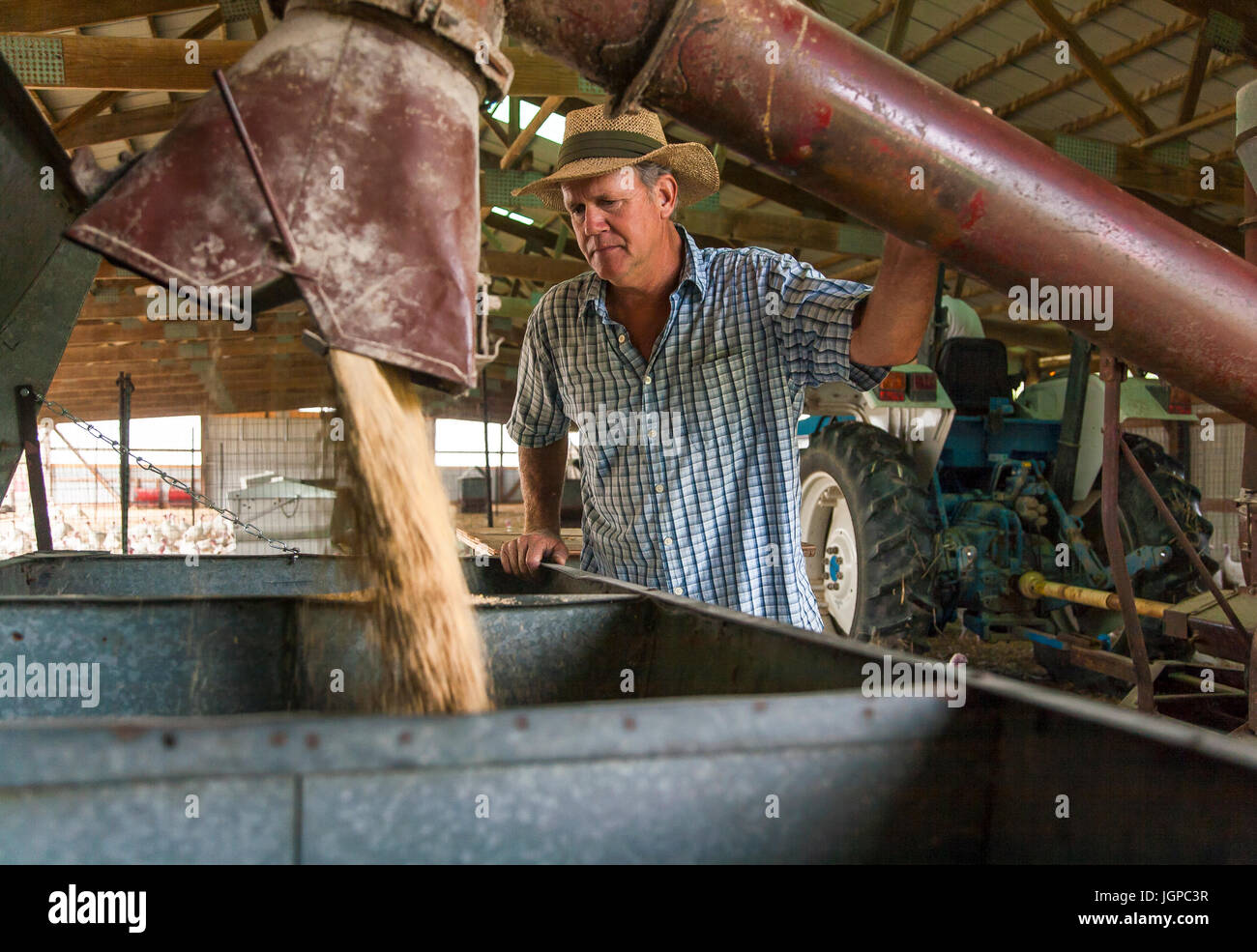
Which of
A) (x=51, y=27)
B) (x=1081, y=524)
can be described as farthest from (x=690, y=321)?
(x=51, y=27)

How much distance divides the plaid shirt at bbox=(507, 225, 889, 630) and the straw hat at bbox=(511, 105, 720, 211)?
0.20 m

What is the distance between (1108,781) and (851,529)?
380 cm

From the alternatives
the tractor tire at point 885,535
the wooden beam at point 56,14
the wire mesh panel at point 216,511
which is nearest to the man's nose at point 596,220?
the tractor tire at point 885,535

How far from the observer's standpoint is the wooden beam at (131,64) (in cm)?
489

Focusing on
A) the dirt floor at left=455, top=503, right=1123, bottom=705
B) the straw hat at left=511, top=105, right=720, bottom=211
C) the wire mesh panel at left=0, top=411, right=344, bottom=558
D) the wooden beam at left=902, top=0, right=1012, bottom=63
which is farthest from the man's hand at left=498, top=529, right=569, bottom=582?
the wooden beam at left=902, top=0, right=1012, bottom=63

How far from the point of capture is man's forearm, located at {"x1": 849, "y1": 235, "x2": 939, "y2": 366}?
5.28ft

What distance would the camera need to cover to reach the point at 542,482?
2613 millimetres

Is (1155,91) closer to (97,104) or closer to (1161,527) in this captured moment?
(1161,527)

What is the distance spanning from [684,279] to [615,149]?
333 millimetres

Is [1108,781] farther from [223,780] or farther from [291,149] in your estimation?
[291,149]

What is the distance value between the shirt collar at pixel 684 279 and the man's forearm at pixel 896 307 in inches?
17.6

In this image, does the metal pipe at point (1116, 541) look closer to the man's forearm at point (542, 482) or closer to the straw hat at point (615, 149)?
the straw hat at point (615, 149)

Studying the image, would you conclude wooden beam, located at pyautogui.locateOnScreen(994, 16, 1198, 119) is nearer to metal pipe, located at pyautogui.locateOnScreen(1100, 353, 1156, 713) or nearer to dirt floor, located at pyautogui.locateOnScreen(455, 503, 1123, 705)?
dirt floor, located at pyautogui.locateOnScreen(455, 503, 1123, 705)

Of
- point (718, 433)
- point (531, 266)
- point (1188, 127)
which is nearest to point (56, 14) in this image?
point (718, 433)
